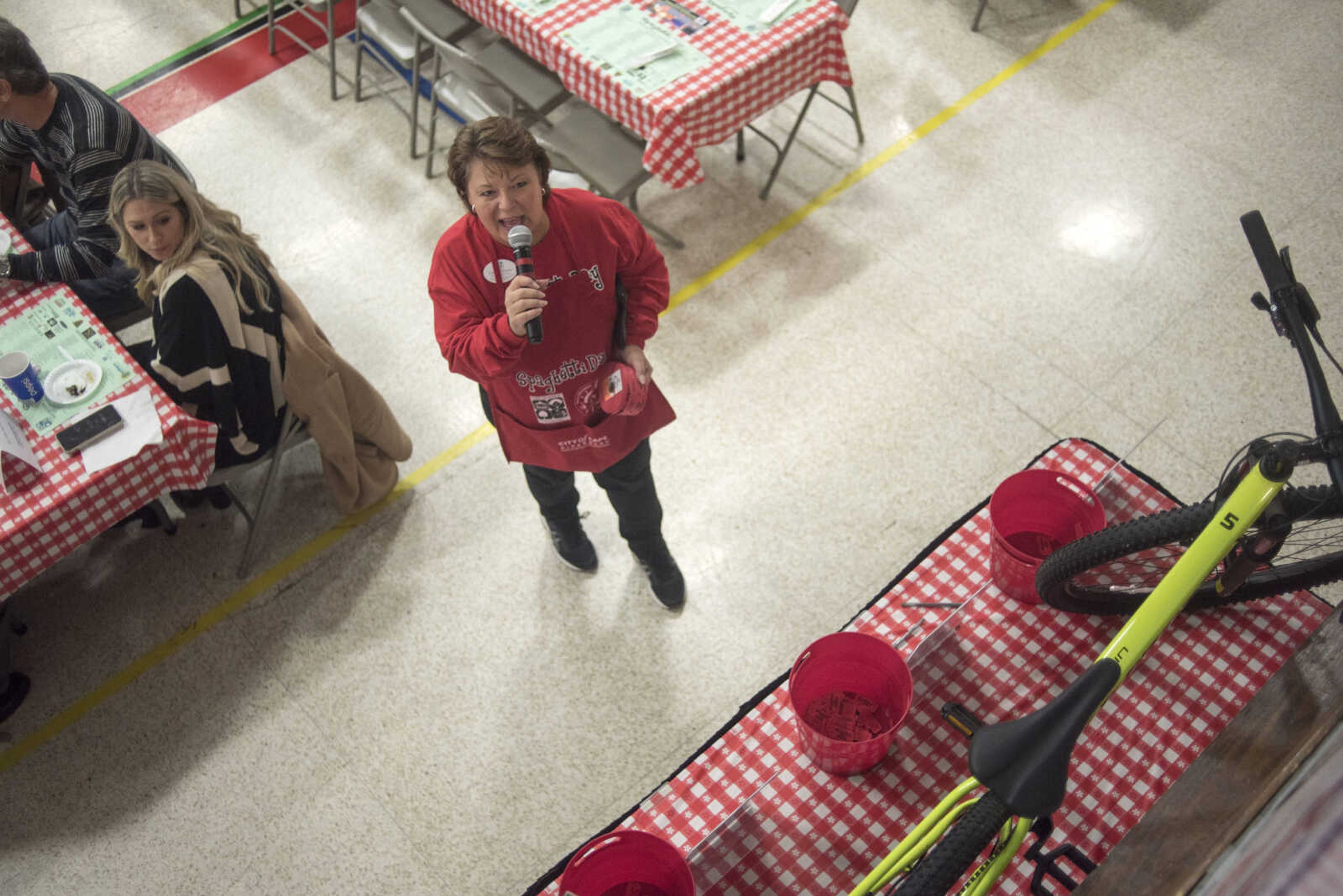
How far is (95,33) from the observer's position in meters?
5.82

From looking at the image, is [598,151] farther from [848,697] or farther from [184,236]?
[848,697]

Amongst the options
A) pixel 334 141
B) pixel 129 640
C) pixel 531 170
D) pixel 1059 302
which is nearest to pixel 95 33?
pixel 334 141

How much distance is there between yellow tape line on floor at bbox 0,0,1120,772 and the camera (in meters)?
3.41

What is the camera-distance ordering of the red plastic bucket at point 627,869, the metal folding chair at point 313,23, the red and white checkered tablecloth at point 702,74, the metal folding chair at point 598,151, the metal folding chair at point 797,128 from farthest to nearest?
1. the metal folding chair at point 313,23
2. the metal folding chair at point 797,128
3. the metal folding chair at point 598,151
4. the red and white checkered tablecloth at point 702,74
5. the red plastic bucket at point 627,869

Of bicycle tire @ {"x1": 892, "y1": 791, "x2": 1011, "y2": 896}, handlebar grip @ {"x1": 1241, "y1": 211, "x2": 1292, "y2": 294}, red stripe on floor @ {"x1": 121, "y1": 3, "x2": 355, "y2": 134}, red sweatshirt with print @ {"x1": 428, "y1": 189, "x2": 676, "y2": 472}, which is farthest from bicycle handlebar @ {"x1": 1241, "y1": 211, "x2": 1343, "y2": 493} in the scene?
red stripe on floor @ {"x1": 121, "y1": 3, "x2": 355, "y2": 134}

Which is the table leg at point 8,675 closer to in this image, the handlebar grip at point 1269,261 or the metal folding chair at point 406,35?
the metal folding chair at point 406,35

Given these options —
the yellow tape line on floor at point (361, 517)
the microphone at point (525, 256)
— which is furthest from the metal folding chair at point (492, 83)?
the microphone at point (525, 256)

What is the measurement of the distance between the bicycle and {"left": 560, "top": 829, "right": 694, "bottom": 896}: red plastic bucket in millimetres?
354

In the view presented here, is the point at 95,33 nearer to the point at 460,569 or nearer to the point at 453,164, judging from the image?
the point at 460,569

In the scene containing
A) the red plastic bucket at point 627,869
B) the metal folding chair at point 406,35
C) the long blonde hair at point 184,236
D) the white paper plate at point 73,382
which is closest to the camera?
the red plastic bucket at point 627,869

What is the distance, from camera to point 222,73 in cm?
558

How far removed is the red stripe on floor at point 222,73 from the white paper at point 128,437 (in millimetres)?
2866

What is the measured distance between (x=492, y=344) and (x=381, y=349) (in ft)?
7.31

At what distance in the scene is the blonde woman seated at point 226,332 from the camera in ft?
9.57
